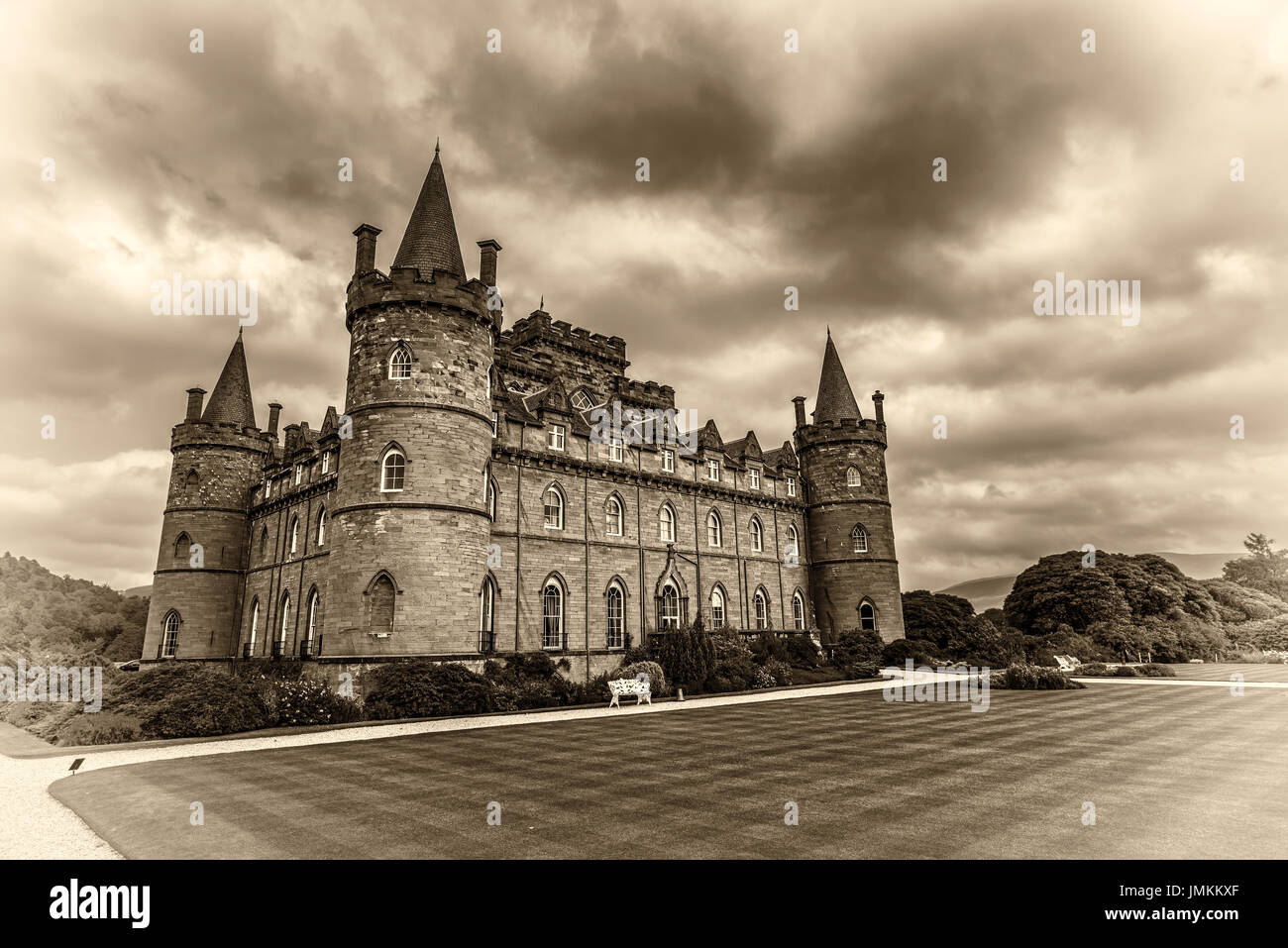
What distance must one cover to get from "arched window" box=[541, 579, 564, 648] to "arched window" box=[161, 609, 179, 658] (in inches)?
801

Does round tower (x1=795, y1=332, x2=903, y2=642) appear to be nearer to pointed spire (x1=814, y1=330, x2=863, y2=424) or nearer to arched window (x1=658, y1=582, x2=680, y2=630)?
pointed spire (x1=814, y1=330, x2=863, y2=424)

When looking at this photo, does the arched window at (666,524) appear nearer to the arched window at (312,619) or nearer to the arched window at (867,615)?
the arched window at (867,615)

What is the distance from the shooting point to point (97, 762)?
13.0 meters

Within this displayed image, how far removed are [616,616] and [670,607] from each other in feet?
11.5

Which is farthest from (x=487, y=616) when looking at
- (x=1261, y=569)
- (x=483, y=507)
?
(x=1261, y=569)

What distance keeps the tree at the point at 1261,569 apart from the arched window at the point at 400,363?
88427 mm

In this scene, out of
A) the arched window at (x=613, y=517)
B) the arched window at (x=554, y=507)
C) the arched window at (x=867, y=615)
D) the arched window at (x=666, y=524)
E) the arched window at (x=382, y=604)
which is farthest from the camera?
the arched window at (x=867, y=615)

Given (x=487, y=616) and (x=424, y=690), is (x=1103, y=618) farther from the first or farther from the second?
(x=424, y=690)

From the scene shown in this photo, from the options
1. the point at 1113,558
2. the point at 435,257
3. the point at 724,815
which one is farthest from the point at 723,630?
the point at 1113,558

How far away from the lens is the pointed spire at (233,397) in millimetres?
35875

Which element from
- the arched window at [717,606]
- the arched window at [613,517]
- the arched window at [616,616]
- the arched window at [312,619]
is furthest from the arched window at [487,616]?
the arched window at [717,606]

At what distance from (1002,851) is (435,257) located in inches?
994

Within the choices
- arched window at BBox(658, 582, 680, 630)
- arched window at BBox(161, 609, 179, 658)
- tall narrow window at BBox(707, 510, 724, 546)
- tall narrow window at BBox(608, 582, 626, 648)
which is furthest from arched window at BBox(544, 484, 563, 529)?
arched window at BBox(161, 609, 179, 658)
